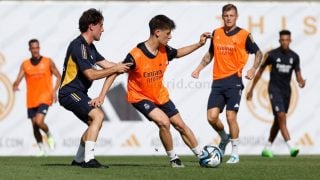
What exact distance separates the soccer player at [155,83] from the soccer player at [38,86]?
6717 millimetres

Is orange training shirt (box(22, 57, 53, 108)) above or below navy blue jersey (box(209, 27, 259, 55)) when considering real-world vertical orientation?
below

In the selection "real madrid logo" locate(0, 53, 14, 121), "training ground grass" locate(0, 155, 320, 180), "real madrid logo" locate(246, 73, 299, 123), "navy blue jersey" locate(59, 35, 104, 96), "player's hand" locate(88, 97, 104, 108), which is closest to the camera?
"training ground grass" locate(0, 155, 320, 180)

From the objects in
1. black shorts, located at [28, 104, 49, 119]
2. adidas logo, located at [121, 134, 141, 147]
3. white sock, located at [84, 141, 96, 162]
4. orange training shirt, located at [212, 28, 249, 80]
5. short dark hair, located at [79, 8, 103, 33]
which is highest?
short dark hair, located at [79, 8, 103, 33]

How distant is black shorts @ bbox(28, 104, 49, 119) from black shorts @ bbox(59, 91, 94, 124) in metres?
6.93

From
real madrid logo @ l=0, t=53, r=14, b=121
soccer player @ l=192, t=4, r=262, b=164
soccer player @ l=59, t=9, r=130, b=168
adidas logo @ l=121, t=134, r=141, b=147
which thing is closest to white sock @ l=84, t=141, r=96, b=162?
soccer player @ l=59, t=9, r=130, b=168

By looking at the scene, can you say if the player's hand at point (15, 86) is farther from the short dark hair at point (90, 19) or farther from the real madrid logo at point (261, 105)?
the short dark hair at point (90, 19)

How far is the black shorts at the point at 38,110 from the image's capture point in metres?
20.0

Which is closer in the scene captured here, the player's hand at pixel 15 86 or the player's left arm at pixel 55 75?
the player's left arm at pixel 55 75

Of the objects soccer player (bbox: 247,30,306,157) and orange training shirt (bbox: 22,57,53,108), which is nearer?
soccer player (bbox: 247,30,306,157)

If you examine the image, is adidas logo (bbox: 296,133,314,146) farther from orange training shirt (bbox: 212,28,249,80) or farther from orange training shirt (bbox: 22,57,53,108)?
orange training shirt (bbox: 212,28,249,80)

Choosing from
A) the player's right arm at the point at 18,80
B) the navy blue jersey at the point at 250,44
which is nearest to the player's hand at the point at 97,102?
the navy blue jersey at the point at 250,44

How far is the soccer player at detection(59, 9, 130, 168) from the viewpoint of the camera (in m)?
12.7

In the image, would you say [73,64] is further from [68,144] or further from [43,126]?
[68,144]

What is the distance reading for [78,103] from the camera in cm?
1302
